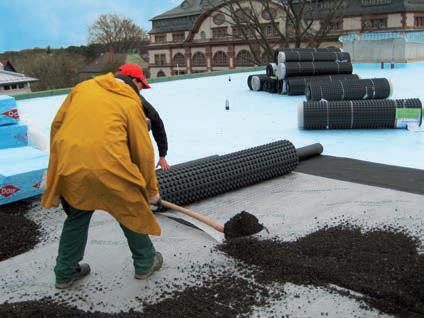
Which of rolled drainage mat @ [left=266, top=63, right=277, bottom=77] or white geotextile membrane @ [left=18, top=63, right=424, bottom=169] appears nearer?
white geotextile membrane @ [left=18, top=63, right=424, bottom=169]

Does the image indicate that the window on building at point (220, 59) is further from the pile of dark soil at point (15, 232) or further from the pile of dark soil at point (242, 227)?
the pile of dark soil at point (242, 227)

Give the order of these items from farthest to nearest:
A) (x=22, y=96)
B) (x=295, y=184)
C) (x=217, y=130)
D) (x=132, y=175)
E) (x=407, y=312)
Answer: (x=22, y=96) → (x=217, y=130) → (x=295, y=184) → (x=132, y=175) → (x=407, y=312)

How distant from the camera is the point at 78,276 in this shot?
3.02 m

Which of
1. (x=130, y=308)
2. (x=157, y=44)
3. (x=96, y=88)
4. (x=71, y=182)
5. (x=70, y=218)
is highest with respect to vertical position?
(x=157, y=44)

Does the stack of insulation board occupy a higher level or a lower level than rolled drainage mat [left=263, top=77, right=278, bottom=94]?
lower

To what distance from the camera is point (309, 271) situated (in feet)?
9.62

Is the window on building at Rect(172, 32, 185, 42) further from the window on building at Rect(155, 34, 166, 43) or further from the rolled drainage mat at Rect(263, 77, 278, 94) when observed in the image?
the rolled drainage mat at Rect(263, 77, 278, 94)

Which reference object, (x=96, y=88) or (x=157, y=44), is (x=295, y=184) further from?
(x=157, y=44)

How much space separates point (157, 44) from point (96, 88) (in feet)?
182

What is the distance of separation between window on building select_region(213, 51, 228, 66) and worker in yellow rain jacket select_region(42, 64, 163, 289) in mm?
48107

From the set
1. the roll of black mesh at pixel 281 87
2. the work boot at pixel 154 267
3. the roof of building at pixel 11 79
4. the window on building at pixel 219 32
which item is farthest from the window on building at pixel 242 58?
the work boot at pixel 154 267

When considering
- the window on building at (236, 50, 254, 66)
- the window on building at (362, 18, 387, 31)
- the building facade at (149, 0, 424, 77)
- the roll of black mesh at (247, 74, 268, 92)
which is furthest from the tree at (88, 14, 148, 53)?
the roll of black mesh at (247, 74, 268, 92)

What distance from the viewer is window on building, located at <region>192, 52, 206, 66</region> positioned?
51.6 meters

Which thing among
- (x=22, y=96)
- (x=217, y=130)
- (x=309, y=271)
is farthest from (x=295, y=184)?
(x=22, y=96)
